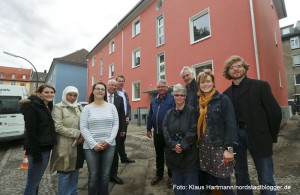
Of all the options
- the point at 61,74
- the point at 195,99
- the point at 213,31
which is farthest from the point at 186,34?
the point at 61,74

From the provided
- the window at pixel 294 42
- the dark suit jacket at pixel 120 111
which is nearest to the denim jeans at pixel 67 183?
the dark suit jacket at pixel 120 111

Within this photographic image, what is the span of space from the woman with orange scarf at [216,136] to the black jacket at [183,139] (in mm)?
84

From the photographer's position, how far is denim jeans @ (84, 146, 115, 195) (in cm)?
253

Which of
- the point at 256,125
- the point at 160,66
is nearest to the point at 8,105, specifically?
the point at 256,125

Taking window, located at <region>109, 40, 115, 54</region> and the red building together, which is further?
window, located at <region>109, 40, 115, 54</region>

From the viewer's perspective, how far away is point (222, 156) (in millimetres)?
2102

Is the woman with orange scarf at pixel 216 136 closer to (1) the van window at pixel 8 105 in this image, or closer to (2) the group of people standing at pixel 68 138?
(2) the group of people standing at pixel 68 138

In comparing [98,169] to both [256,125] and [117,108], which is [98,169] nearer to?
[117,108]

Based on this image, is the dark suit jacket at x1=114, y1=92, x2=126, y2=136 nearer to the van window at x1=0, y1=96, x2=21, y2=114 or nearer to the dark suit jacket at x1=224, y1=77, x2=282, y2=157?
the dark suit jacket at x1=224, y1=77, x2=282, y2=157

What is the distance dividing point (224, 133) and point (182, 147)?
536 millimetres

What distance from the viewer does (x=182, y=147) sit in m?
2.26

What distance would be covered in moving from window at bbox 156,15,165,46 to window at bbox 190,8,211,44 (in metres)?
2.66

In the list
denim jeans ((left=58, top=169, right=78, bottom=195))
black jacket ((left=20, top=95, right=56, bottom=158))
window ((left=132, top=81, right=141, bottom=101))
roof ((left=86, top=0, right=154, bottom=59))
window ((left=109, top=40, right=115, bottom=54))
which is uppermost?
roof ((left=86, top=0, right=154, bottom=59))

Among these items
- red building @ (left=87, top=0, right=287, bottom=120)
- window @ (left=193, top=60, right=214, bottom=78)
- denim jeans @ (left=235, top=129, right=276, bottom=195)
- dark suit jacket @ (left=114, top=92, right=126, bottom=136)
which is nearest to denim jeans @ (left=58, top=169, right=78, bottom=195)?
dark suit jacket @ (left=114, top=92, right=126, bottom=136)
